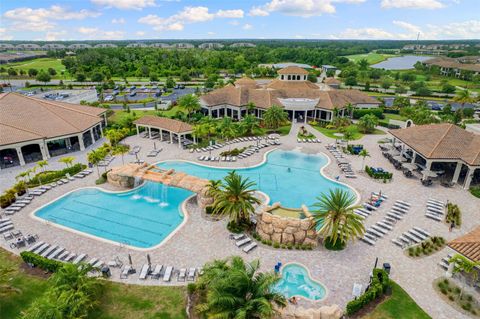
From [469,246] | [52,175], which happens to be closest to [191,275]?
[469,246]

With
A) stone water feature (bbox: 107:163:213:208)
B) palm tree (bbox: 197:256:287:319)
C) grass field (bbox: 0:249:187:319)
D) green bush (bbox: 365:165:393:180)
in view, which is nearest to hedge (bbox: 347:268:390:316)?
palm tree (bbox: 197:256:287:319)

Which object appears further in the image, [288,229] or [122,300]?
[288,229]

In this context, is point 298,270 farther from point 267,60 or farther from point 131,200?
point 267,60

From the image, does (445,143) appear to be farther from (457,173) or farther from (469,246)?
(469,246)

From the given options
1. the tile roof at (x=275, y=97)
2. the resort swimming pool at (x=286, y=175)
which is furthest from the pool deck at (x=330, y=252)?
the tile roof at (x=275, y=97)

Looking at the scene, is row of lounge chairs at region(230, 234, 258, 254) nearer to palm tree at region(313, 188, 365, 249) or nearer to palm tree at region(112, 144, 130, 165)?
palm tree at region(313, 188, 365, 249)

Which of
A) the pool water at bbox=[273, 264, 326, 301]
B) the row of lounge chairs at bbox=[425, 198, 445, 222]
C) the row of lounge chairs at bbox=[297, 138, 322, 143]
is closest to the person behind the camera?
the pool water at bbox=[273, 264, 326, 301]
